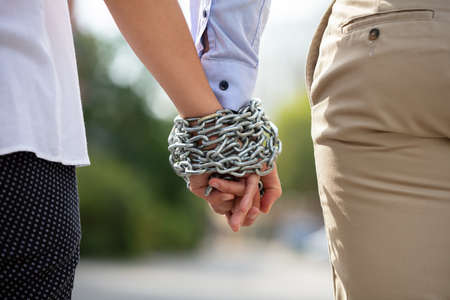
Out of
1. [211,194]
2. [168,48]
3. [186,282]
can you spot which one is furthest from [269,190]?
[186,282]

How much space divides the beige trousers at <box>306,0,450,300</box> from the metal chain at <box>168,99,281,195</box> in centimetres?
21

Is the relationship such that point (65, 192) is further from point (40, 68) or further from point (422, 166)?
point (422, 166)

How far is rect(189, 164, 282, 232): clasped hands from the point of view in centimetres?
181

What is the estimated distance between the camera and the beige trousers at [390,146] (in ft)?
5.40

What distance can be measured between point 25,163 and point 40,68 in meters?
0.20

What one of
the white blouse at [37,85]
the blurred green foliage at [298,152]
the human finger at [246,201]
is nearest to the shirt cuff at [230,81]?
the human finger at [246,201]

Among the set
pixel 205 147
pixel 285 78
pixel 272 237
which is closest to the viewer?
pixel 205 147

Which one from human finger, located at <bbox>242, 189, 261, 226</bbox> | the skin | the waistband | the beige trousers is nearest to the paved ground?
human finger, located at <bbox>242, 189, 261, 226</bbox>

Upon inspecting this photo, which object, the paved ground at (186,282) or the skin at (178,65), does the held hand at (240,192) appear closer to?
the skin at (178,65)

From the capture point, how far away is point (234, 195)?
1856mm

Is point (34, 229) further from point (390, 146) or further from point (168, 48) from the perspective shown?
point (390, 146)

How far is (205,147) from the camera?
177cm

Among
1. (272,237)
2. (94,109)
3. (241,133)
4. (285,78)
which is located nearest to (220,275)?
(94,109)

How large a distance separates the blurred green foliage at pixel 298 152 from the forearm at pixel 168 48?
125 feet
